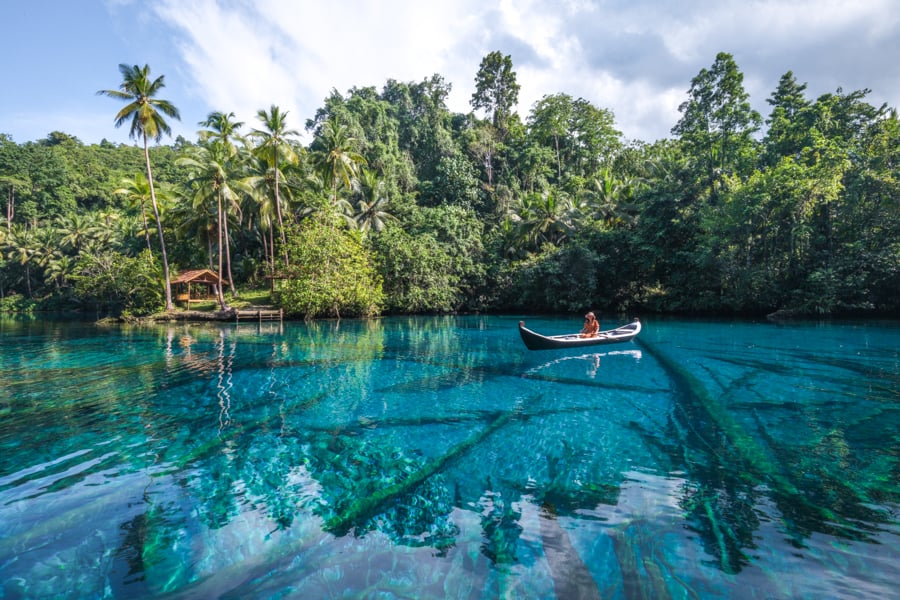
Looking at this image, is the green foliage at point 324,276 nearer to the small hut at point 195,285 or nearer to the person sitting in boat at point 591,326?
the small hut at point 195,285

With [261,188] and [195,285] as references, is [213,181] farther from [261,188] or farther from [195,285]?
[195,285]

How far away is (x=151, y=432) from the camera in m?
7.64

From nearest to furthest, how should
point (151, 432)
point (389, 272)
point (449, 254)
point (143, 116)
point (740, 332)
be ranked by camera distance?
point (151, 432) → point (740, 332) → point (143, 116) → point (389, 272) → point (449, 254)

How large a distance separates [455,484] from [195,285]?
4134 centimetres

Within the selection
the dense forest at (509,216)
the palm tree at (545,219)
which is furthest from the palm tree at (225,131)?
the palm tree at (545,219)

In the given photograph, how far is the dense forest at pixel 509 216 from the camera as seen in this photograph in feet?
84.1

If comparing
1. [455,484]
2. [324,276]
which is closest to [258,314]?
[324,276]

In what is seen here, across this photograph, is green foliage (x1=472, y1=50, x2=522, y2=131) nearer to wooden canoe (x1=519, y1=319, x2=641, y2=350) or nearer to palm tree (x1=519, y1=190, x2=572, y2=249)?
palm tree (x1=519, y1=190, x2=572, y2=249)

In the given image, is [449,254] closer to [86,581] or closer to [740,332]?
[740,332]

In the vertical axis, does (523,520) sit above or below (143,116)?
below

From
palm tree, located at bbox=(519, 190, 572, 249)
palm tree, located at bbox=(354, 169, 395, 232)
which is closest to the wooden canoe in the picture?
palm tree, located at bbox=(519, 190, 572, 249)

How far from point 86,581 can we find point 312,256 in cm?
2866

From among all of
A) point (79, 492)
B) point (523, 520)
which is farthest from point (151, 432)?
point (523, 520)

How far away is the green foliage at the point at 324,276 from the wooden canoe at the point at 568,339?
1863 cm
